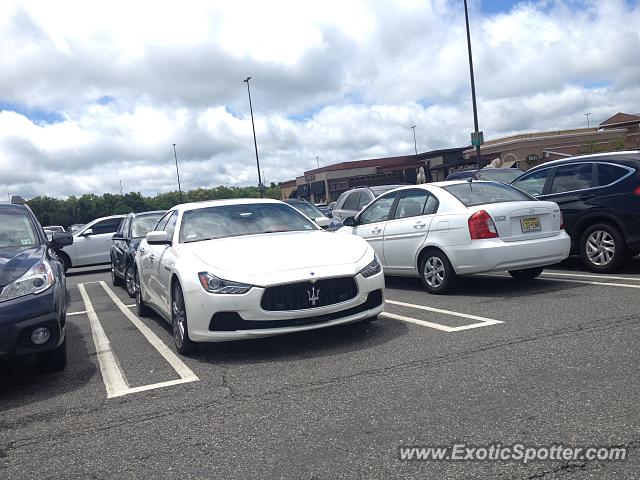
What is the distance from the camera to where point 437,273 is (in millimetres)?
7895

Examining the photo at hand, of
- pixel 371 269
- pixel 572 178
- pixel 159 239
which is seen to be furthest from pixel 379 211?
pixel 159 239

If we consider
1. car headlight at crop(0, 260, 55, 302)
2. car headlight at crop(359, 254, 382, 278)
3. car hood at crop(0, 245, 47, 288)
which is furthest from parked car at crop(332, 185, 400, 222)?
car headlight at crop(0, 260, 55, 302)

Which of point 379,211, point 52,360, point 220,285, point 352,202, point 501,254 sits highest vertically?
point 352,202

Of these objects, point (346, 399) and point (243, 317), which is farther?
point (243, 317)

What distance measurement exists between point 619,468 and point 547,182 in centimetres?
732

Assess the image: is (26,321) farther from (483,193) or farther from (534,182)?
(534,182)

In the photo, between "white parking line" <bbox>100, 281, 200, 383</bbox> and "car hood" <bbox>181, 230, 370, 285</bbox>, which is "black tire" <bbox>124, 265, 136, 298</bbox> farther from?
"car hood" <bbox>181, 230, 370, 285</bbox>

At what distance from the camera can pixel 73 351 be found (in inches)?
249

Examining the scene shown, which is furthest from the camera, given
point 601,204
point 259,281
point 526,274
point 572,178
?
point 572,178

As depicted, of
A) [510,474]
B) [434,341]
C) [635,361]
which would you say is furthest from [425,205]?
[510,474]

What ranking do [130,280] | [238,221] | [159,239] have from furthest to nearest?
[130,280]
[238,221]
[159,239]

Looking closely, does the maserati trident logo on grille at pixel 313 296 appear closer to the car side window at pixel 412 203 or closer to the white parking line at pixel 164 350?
the white parking line at pixel 164 350

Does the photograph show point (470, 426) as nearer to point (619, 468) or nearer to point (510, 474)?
point (510, 474)

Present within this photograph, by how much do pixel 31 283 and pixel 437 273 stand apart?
489 centimetres
